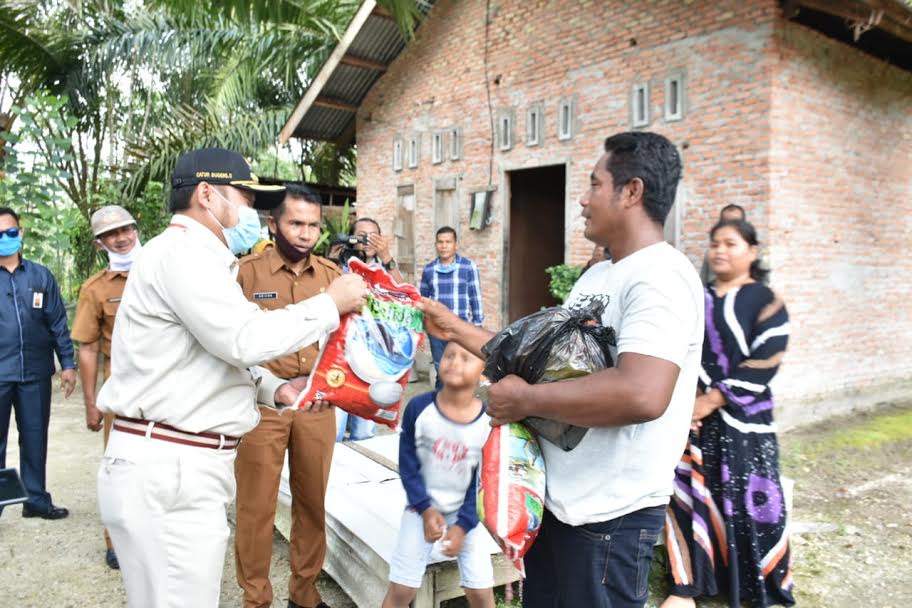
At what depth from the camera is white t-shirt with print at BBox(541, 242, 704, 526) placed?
1.55 m

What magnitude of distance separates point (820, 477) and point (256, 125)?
10.0m

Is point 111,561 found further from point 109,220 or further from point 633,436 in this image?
point 633,436

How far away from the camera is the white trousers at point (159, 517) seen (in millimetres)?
1954

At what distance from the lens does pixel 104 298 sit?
12.7 feet

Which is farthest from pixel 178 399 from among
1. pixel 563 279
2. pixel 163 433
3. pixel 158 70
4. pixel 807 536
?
pixel 158 70

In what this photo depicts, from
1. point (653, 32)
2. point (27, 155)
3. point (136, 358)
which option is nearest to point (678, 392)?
point (136, 358)

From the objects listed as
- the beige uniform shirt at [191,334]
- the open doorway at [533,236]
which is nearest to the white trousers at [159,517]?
the beige uniform shirt at [191,334]

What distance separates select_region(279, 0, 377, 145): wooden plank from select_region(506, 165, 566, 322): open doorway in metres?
3.06

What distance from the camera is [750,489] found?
3.23m

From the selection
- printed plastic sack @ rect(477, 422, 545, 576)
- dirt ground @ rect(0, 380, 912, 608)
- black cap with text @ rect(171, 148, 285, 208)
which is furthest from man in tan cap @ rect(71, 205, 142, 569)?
printed plastic sack @ rect(477, 422, 545, 576)

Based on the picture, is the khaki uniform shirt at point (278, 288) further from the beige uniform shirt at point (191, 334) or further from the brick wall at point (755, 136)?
the brick wall at point (755, 136)

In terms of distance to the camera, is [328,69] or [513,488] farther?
[328,69]

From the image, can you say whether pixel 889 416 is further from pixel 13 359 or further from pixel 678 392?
pixel 13 359

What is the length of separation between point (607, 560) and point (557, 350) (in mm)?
554
